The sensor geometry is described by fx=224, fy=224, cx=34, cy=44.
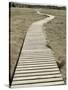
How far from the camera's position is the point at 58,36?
226 cm

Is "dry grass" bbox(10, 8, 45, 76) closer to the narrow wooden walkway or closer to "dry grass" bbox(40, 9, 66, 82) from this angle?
the narrow wooden walkway

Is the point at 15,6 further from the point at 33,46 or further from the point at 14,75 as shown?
the point at 14,75

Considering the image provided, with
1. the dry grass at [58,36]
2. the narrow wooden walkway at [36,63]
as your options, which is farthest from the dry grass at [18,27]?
the dry grass at [58,36]

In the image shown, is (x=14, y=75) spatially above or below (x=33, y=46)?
below

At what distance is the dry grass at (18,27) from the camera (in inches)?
82.7

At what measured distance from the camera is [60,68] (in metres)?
2.24

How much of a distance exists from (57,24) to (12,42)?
1.64ft

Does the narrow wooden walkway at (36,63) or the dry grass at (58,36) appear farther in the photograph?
the dry grass at (58,36)

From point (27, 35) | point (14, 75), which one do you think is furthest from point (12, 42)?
point (14, 75)

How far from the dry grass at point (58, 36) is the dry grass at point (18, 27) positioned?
0.55ft

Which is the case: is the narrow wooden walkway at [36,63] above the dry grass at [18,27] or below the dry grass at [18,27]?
below

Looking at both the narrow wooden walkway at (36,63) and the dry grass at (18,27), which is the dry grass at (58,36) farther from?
the dry grass at (18,27)

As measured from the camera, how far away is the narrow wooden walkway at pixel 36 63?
83.0 inches

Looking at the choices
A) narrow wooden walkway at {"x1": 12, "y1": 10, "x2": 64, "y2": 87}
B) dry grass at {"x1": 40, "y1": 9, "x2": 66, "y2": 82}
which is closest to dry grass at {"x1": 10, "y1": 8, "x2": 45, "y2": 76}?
narrow wooden walkway at {"x1": 12, "y1": 10, "x2": 64, "y2": 87}
